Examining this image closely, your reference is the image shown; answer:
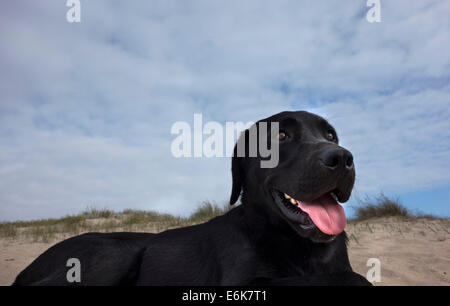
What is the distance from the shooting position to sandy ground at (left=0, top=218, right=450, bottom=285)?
4547 millimetres

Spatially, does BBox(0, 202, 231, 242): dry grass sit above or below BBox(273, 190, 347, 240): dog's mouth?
below

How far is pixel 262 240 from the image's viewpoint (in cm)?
284

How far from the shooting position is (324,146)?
2523mm

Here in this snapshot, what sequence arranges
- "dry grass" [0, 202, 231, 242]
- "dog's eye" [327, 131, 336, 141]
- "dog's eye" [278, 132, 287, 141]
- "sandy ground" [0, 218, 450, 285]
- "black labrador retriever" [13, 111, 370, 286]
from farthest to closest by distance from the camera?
"dry grass" [0, 202, 231, 242] → "sandy ground" [0, 218, 450, 285] → "dog's eye" [327, 131, 336, 141] → "dog's eye" [278, 132, 287, 141] → "black labrador retriever" [13, 111, 370, 286]

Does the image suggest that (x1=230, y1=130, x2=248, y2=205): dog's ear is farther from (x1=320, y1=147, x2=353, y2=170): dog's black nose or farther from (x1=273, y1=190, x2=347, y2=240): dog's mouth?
(x1=320, y1=147, x2=353, y2=170): dog's black nose

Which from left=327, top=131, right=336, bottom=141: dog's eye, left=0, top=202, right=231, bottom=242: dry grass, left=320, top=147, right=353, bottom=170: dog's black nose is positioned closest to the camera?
left=320, top=147, right=353, bottom=170: dog's black nose

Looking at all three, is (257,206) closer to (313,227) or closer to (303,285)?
(313,227)

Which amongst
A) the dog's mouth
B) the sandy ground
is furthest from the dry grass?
the dog's mouth

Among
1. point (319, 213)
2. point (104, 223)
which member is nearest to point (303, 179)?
point (319, 213)

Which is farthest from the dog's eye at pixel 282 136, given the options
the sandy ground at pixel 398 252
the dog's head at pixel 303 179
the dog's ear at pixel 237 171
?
the sandy ground at pixel 398 252

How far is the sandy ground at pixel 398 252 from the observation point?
4547 millimetres

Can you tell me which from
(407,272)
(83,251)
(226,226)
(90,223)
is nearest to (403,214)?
(407,272)

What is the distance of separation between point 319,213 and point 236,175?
1.03 metres
